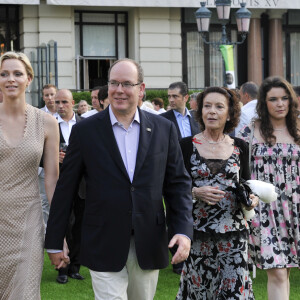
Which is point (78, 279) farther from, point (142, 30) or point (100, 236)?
point (142, 30)

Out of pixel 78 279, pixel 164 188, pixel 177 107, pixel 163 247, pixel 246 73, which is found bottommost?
pixel 78 279

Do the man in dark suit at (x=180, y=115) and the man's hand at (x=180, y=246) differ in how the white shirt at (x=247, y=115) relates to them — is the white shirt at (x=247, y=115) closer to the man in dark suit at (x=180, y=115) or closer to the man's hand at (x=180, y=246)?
the man in dark suit at (x=180, y=115)

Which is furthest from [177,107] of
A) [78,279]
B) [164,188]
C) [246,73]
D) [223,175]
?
[246,73]

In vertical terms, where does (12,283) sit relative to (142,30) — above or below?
below

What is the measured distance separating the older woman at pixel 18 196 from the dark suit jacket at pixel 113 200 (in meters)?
0.24

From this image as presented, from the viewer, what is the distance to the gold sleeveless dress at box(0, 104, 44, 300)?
5316mm

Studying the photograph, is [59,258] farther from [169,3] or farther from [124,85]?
[169,3]

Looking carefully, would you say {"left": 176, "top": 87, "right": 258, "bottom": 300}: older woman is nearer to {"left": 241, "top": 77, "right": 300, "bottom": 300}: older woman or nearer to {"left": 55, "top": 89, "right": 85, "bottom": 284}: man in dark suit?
{"left": 241, "top": 77, "right": 300, "bottom": 300}: older woman

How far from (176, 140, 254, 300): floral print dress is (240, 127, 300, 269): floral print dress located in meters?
0.70

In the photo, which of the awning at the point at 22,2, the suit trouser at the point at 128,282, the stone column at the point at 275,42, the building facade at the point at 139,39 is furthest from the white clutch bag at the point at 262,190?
the stone column at the point at 275,42

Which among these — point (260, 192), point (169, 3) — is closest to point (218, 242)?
point (260, 192)

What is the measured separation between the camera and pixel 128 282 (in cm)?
524

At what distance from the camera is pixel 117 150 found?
5137 millimetres

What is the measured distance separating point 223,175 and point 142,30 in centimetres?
2261
